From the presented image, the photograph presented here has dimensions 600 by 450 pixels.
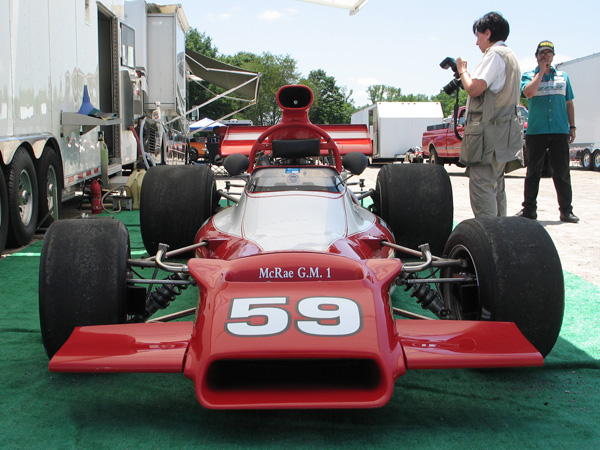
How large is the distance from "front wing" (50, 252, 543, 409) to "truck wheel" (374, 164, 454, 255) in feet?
6.99

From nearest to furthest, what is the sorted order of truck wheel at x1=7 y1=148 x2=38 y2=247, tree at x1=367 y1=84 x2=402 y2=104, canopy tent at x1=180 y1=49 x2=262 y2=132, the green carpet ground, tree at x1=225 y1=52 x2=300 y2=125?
1. the green carpet ground
2. truck wheel at x1=7 y1=148 x2=38 y2=247
3. canopy tent at x1=180 y1=49 x2=262 y2=132
4. tree at x1=225 y1=52 x2=300 y2=125
5. tree at x1=367 y1=84 x2=402 y2=104

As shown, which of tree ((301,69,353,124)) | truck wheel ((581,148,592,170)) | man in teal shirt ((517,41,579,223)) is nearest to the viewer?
man in teal shirt ((517,41,579,223))

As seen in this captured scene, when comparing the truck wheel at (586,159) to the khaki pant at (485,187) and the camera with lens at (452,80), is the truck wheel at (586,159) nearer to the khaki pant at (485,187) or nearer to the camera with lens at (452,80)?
the camera with lens at (452,80)

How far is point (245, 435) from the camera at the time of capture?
7.74 feet

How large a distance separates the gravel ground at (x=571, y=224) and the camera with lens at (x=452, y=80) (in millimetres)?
1839

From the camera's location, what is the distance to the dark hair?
5.04 metres

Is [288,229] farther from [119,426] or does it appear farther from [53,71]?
[53,71]

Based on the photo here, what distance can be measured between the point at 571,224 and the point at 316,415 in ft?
20.1

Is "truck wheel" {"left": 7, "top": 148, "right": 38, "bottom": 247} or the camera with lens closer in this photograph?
the camera with lens

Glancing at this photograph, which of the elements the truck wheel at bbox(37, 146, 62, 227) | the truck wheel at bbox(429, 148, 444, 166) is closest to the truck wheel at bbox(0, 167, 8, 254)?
the truck wheel at bbox(37, 146, 62, 227)

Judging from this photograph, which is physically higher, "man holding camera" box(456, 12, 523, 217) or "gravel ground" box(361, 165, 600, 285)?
"man holding camera" box(456, 12, 523, 217)

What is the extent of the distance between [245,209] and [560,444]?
2190mm

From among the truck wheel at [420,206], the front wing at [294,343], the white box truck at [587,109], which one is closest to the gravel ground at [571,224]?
the truck wheel at [420,206]

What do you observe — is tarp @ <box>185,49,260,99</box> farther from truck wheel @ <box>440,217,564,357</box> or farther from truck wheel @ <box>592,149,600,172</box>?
truck wheel @ <box>440,217,564,357</box>
